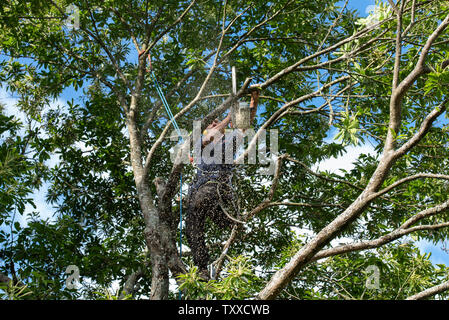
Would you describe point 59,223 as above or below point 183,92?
below

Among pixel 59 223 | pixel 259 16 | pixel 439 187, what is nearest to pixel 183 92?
pixel 259 16

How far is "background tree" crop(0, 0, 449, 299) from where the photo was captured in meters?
5.88

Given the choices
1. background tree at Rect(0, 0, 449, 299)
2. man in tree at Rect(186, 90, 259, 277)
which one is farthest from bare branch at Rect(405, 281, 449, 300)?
man in tree at Rect(186, 90, 259, 277)

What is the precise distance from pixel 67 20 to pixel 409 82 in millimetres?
5750

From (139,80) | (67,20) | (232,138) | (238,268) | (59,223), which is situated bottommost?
(238,268)

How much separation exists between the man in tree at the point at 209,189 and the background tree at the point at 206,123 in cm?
27

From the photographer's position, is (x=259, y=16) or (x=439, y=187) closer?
(x=439, y=187)

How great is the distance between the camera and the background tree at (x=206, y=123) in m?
5.88

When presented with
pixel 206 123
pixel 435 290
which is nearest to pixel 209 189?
pixel 206 123

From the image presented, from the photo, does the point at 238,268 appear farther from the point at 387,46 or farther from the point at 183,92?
the point at 183,92

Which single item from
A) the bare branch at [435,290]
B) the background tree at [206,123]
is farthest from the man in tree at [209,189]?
the bare branch at [435,290]

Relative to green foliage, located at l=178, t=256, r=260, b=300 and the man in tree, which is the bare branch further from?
the man in tree

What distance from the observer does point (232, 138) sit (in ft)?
22.0

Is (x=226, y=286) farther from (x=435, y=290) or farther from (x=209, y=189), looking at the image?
(x=209, y=189)
